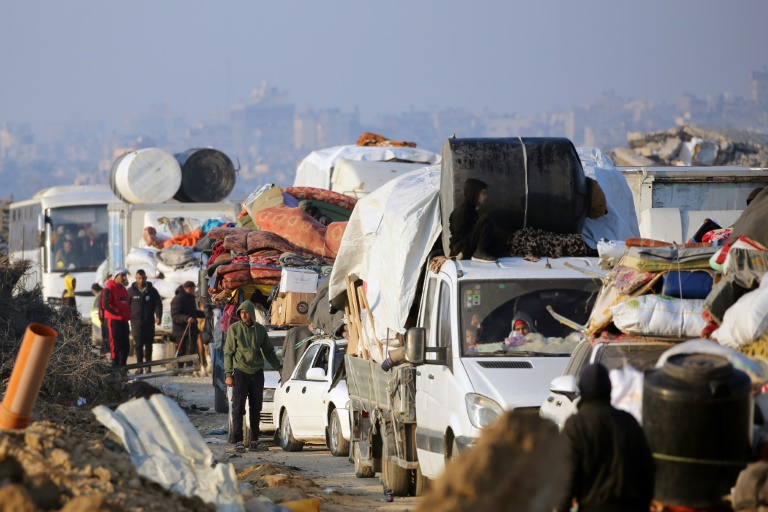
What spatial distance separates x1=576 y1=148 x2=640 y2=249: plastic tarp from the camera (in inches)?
520

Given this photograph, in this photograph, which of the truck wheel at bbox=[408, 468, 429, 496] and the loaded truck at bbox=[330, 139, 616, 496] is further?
the truck wheel at bbox=[408, 468, 429, 496]

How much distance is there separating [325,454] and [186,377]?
1164 cm

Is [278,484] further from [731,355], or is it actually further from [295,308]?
[295,308]

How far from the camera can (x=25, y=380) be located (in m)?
7.54

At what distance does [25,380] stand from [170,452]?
940 millimetres

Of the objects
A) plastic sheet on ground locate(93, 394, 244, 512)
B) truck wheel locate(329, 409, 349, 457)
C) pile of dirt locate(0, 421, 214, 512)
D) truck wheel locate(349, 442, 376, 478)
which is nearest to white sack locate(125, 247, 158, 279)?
truck wheel locate(329, 409, 349, 457)

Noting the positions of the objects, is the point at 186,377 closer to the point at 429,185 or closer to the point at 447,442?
the point at 429,185

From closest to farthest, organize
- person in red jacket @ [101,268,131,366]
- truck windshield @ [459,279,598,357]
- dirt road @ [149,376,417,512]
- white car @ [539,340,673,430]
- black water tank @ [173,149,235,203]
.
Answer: white car @ [539,340,673,430] → truck windshield @ [459,279,598,357] → dirt road @ [149,376,417,512] → person in red jacket @ [101,268,131,366] → black water tank @ [173,149,235,203]

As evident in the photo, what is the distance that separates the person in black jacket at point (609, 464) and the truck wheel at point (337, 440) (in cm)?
Answer: 892

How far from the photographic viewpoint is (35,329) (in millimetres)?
7855

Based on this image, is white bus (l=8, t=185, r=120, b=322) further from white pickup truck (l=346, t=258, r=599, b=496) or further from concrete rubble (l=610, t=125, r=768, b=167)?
white pickup truck (l=346, t=258, r=599, b=496)

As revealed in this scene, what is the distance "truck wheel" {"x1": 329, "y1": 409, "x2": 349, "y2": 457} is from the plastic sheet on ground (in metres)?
6.94

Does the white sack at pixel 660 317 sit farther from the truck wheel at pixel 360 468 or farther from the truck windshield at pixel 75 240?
the truck windshield at pixel 75 240

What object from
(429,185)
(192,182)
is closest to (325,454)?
(429,185)
